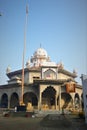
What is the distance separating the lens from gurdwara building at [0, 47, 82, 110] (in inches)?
1563

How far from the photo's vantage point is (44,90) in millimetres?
41062

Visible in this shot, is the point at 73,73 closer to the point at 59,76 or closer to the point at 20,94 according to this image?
the point at 59,76

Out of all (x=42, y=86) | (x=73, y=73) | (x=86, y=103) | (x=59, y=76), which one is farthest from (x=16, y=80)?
(x=86, y=103)

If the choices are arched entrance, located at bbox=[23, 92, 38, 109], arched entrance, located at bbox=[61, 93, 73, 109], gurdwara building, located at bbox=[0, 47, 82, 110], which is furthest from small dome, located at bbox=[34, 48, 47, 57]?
arched entrance, located at bbox=[23, 92, 38, 109]

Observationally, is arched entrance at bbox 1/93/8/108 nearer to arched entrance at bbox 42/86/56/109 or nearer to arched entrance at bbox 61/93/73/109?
arched entrance at bbox 42/86/56/109

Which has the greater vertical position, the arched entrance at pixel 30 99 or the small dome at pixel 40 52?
the small dome at pixel 40 52

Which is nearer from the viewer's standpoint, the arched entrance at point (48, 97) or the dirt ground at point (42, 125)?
the dirt ground at point (42, 125)

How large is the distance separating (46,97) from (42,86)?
4406 mm

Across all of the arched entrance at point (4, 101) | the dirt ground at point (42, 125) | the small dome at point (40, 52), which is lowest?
the dirt ground at point (42, 125)

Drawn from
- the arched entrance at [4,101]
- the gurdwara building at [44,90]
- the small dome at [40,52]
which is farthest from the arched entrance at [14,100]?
the small dome at [40,52]

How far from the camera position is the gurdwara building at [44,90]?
3969cm

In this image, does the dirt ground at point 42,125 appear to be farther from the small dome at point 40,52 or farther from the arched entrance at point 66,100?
the small dome at point 40,52

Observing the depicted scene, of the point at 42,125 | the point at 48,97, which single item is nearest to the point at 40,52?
the point at 48,97

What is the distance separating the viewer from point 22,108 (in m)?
35.9
